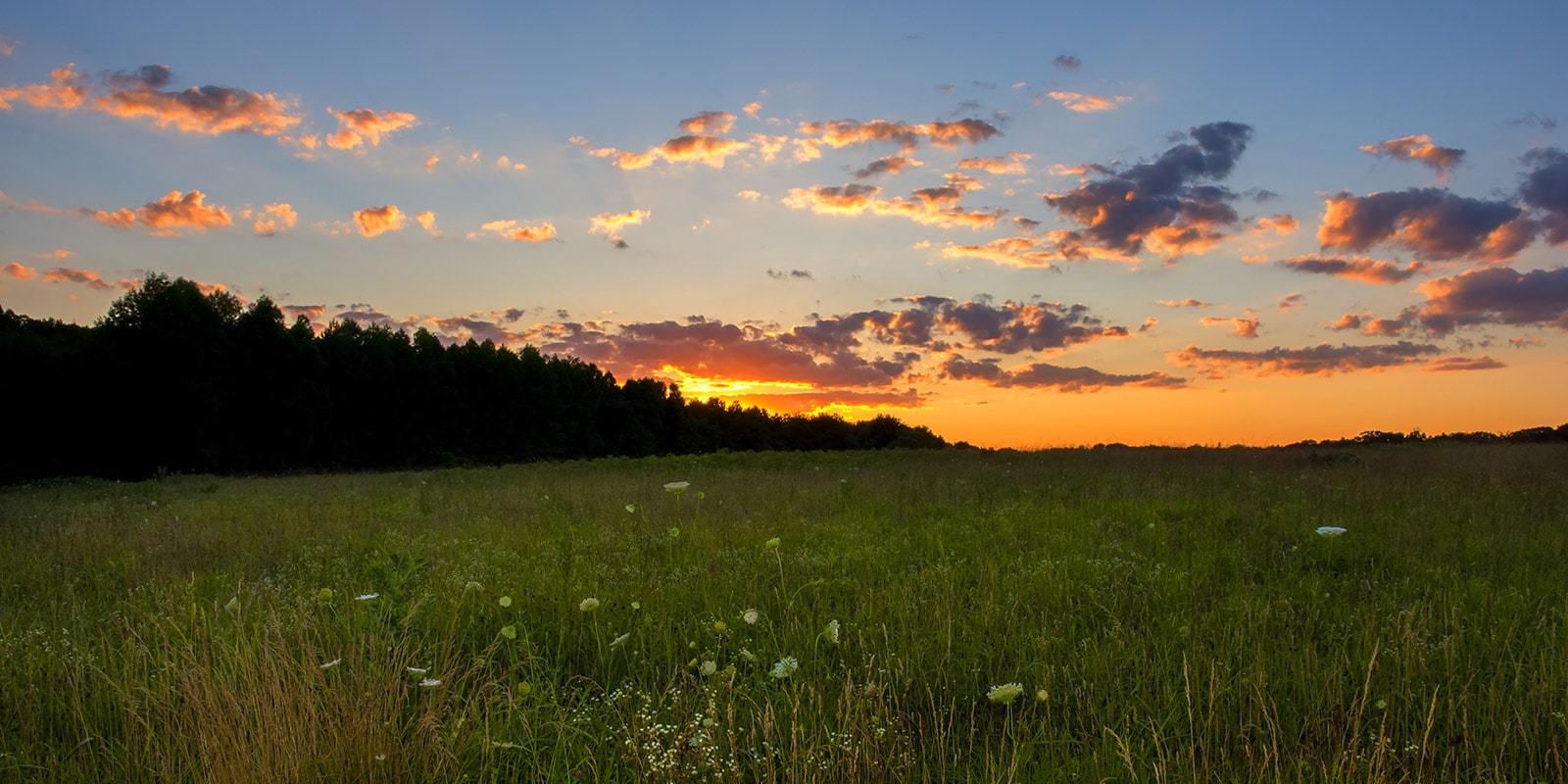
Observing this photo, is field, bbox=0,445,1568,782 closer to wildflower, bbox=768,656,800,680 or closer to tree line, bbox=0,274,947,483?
wildflower, bbox=768,656,800,680

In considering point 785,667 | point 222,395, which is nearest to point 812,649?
point 785,667

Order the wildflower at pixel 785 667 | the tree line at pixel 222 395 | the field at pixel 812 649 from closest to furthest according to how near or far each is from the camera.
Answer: the field at pixel 812 649, the wildflower at pixel 785 667, the tree line at pixel 222 395

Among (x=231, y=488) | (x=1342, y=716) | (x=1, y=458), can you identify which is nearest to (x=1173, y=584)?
(x=1342, y=716)

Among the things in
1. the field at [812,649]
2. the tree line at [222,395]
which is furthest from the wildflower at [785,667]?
the tree line at [222,395]

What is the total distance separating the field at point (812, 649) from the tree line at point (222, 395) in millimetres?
30787

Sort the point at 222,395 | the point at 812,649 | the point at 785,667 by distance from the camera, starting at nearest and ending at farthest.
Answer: the point at 785,667 < the point at 812,649 < the point at 222,395

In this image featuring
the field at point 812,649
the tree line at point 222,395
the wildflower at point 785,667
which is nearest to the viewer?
the field at point 812,649

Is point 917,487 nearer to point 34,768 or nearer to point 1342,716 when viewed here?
point 1342,716

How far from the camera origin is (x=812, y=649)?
4.79 metres

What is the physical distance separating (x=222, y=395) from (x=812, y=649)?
43.4m

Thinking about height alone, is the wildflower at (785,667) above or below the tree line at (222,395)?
below

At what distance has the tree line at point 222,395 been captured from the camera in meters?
38.3

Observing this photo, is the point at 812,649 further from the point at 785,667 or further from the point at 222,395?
the point at 222,395

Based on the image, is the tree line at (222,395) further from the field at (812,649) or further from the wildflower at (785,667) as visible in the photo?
the wildflower at (785,667)
